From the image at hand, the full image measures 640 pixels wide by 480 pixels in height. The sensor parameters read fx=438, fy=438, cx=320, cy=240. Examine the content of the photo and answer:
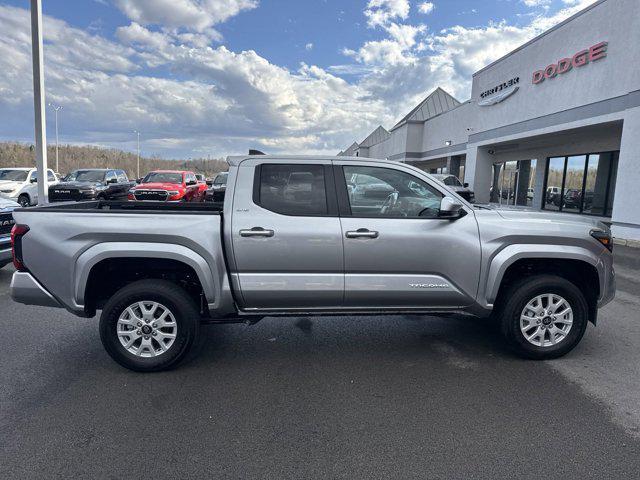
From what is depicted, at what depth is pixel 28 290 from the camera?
3834 mm

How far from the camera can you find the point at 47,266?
3816 millimetres

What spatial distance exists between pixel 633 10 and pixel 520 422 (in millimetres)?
14318

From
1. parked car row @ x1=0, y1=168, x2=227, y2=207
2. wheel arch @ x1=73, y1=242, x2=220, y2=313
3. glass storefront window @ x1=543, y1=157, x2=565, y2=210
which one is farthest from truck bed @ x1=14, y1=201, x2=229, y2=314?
glass storefront window @ x1=543, y1=157, x2=565, y2=210

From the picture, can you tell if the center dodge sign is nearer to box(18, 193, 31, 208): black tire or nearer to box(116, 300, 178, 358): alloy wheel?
box(116, 300, 178, 358): alloy wheel

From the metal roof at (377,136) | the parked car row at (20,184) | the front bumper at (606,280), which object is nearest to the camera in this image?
the front bumper at (606,280)

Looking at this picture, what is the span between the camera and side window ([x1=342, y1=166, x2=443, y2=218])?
A: 4.14 metres

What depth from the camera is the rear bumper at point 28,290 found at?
3.83 metres

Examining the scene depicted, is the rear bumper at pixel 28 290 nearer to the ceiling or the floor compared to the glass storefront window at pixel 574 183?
nearer to the floor

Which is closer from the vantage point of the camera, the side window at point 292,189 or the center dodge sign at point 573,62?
the side window at point 292,189

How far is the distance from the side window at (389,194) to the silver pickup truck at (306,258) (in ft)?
0.04

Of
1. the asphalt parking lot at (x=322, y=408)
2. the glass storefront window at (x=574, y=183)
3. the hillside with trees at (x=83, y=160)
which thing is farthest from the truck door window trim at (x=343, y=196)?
the hillside with trees at (x=83, y=160)

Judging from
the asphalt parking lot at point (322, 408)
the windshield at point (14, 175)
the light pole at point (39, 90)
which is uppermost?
the light pole at point (39, 90)

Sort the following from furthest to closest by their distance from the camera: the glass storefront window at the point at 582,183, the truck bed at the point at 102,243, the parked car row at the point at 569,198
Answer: the parked car row at the point at 569,198
the glass storefront window at the point at 582,183
the truck bed at the point at 102,243

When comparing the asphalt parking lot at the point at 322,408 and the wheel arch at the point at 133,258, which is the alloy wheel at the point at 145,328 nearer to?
the asphalt parking lot at the point at 322,408
